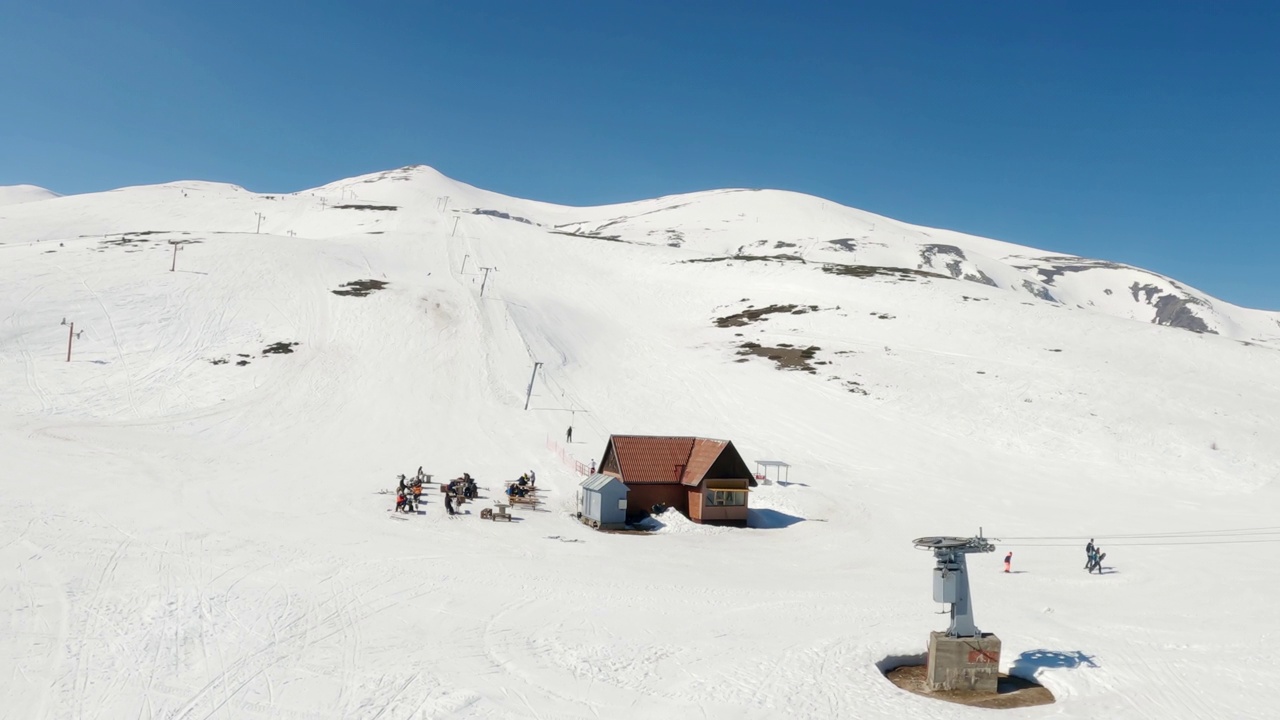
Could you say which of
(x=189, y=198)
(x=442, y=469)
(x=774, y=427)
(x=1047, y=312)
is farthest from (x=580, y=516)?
(x=189, y=198)

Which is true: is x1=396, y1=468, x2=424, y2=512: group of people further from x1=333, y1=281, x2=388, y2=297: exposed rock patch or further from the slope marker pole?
x1=333, y1=281, x2=388, y2=297: exposed rock patch

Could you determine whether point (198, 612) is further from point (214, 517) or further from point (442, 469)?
point (442, 469)

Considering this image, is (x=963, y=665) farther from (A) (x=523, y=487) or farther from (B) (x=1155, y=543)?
(A) (x=523, y=487)

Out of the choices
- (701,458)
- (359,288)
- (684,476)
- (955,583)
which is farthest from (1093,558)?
(359,288)

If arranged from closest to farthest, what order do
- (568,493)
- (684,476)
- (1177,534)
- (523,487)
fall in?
(1177,534)
(523,487)
(684,476)
(568,493)

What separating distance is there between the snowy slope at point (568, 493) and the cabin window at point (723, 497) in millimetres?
1562

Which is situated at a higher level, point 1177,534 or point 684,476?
point 684,476

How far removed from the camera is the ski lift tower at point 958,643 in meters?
18.0

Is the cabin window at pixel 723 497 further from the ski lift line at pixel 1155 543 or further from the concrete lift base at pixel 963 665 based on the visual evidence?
the concrete lift base at pixel 963 665

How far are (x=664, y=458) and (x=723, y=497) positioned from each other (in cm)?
346

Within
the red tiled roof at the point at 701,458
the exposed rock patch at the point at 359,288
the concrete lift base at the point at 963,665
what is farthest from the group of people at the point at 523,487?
the exposed rock patch at the point at 359,288

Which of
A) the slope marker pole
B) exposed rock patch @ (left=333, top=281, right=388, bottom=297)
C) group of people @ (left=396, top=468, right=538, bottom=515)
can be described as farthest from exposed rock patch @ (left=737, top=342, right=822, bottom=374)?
exposed rock patch @ (left=333, top=281, right=388, bottom=297)

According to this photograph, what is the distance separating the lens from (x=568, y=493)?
3656 cm

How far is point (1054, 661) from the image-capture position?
19078 mm
